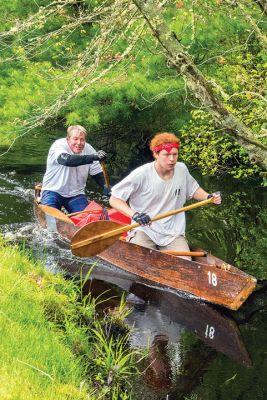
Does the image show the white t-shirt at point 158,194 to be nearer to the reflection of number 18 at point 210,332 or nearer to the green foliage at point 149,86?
the reflection of number 18 at point 210,332

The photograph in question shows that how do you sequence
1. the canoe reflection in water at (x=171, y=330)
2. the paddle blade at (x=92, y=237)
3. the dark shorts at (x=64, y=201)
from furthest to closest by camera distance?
the dark shorts at (x=64, y=201) → the paddle blade at (x=92, y=237) → the canoe reflection in water at (x=171, y=330)

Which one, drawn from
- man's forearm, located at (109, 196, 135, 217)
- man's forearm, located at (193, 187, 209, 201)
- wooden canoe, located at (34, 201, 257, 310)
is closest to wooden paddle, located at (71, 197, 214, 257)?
man's forearm, located at (109, 196, 135, 217)

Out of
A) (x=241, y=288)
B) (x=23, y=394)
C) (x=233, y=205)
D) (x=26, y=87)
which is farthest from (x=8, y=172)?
(x=23, y=394)

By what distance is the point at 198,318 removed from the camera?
765cm

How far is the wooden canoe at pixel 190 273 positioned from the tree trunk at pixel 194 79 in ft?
8.90

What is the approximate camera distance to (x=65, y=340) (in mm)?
5332

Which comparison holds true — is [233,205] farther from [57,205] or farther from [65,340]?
[65,340]

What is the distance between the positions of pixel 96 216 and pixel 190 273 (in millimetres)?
2037

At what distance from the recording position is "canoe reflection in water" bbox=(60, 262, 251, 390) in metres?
6.00

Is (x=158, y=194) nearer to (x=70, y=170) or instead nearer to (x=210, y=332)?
(x=210, y=332)

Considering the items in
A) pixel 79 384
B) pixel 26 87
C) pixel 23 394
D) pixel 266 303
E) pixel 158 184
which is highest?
pixel 26 87

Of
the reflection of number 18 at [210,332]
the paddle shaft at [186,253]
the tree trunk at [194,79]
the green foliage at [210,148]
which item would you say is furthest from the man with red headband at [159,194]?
the green foliage at [210,148]

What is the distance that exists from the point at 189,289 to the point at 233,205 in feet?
22.0

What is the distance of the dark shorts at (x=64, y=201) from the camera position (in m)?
10.6
